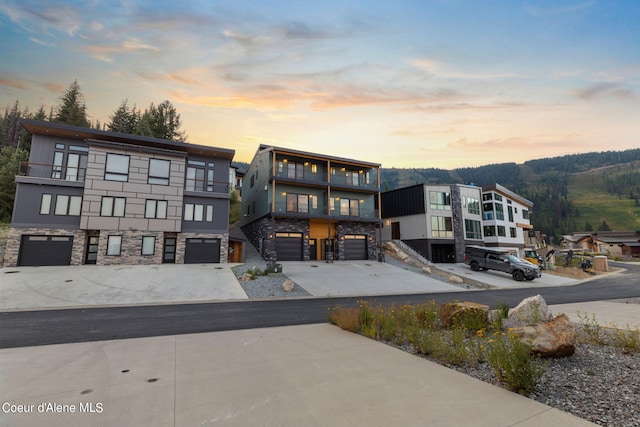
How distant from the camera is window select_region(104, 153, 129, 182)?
22.6 m

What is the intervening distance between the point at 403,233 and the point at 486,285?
52.4ft

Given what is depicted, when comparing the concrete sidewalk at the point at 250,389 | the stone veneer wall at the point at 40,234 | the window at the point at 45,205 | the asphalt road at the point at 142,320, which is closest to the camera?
the concrete sidewalk at the point at 250,389

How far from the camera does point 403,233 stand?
37625 mm

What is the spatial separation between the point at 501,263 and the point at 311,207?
63.8ft

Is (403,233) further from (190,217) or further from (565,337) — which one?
(565,337)

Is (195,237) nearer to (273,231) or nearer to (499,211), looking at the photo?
(273,231)

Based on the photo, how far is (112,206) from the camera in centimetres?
2228

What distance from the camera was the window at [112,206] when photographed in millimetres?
22031

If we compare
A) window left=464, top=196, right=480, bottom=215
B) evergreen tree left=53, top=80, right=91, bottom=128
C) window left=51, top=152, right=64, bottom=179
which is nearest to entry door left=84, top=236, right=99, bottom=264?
window left=51, top=152, right=64, bottom=179

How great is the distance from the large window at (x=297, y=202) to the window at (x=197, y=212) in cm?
779

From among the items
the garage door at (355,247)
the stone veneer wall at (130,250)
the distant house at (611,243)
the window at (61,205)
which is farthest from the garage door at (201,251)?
the distant house at (611,243)

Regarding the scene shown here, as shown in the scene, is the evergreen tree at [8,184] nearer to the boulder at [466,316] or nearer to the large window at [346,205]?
the large window at [346,205]

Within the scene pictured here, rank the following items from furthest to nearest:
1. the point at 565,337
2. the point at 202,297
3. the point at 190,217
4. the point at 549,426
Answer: the point at 190,217 → the point at 202,297 → the point at 565,337 → the point at 549,426

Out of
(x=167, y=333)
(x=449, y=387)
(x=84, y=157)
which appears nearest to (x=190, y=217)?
(x=84, y=157)
